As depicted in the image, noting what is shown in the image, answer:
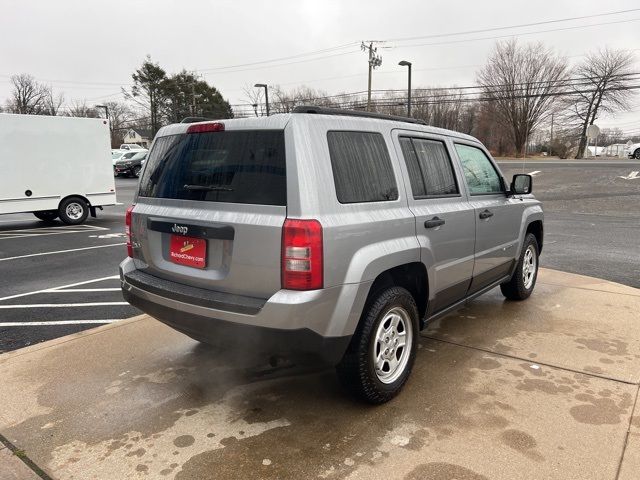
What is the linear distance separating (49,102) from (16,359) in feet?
250

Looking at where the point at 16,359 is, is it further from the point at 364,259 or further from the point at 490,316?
the point at 490,316

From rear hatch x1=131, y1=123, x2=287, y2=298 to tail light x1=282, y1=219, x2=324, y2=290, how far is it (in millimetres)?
59

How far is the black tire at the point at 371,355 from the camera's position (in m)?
2.90

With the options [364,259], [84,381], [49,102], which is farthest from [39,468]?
[49,102]

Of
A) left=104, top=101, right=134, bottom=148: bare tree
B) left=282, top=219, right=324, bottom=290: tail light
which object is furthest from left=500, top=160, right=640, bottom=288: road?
left=104, top=101, right=134, bottom=148: bare tree

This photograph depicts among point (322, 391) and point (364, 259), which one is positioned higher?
point (364, 259)

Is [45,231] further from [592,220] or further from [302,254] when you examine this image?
[592,220]

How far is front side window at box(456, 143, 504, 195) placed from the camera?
164 inches

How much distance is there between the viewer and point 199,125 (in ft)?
10.2

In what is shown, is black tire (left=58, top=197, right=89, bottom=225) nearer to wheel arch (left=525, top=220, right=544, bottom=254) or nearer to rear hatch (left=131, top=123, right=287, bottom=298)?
rear hatch (left=131, top=123, right=287, bottom=298)

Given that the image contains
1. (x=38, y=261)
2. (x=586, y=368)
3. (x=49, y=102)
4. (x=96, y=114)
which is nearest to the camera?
(x=586, y=368)

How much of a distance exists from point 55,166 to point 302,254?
11971 millimetres

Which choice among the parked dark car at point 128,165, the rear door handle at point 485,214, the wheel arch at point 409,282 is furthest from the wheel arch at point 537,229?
the parked dark car at point 128,165

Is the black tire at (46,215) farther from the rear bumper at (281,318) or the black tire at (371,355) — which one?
the black tire at (371,355)
